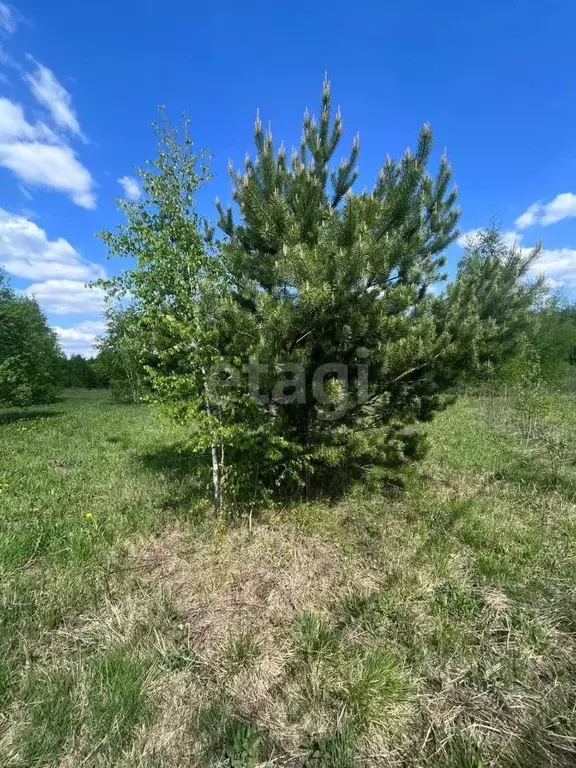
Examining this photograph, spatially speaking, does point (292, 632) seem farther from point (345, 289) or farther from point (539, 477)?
point (539, 477)

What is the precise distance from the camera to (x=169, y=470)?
6.19 metres

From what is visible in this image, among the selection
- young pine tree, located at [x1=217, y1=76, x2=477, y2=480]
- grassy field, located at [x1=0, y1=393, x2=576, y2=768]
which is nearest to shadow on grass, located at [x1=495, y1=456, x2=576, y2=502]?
grassy field, located at [x1=0, y1=393, x2=576, y2=768]

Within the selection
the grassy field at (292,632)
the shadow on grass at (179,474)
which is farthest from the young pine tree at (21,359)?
the grassy field at (292,632)

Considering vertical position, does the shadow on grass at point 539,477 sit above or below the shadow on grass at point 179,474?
below

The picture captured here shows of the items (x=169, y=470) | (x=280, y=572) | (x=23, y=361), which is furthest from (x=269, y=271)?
(x=23, y=361)

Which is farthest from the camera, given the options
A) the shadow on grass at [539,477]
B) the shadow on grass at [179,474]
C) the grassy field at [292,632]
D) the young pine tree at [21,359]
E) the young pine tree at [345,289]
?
the young pine tree at [21,359]

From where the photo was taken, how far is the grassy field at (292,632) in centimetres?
181

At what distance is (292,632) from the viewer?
8.20 feet

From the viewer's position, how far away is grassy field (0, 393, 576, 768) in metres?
1.81

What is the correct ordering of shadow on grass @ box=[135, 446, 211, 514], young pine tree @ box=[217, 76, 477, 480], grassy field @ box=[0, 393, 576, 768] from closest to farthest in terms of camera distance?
1. grassy field @ box=[0, 393, 576, 768]
2. young pine tree @ box=[217, 76, 477, 480]
3. shadow on grass @ box=[135, 446, 211, 514]

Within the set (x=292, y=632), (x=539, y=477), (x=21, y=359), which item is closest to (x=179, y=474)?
(x=292, y=632)

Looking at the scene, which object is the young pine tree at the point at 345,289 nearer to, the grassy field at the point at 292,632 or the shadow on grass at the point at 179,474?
the grassy field at the point at 292,632

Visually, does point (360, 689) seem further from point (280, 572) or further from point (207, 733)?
point (280, 572)

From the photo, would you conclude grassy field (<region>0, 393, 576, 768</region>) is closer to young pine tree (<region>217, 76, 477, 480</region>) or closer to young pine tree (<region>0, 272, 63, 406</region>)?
young pine tree (<region>217, 76, 477, 480</region>)
